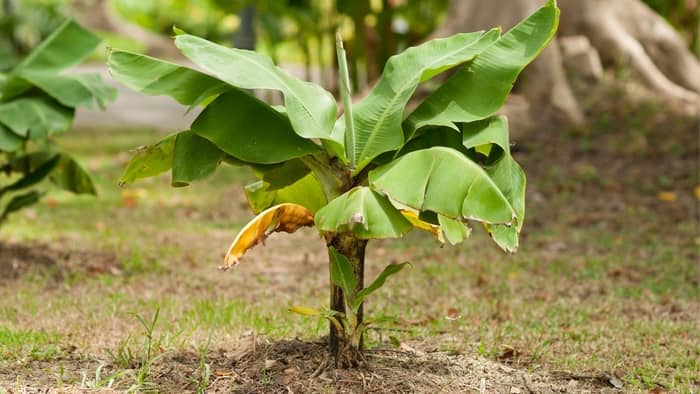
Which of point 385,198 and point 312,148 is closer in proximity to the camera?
point 385,198

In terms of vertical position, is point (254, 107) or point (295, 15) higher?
point (295, 15)

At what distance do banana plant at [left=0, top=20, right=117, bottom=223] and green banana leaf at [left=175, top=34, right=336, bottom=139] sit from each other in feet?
8.36

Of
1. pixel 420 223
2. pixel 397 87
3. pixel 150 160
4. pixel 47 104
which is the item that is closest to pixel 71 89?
pixel 47 104

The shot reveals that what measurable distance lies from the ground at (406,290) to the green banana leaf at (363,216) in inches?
23.2

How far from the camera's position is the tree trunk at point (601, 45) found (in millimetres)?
11734

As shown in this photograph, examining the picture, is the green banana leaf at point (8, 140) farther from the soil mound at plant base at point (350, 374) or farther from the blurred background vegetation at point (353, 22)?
the blurred background vegetation at point (353, 22)

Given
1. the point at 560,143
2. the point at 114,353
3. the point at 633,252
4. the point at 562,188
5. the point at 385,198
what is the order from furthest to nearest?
the point at 560,143 → the point at 562,188 → the point at 633,252 → the point at 114,353 → the point at 385,198

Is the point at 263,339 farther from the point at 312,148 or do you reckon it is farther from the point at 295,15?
the point at 295,15

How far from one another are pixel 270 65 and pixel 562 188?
6264 millimetres

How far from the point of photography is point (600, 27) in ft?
40.2

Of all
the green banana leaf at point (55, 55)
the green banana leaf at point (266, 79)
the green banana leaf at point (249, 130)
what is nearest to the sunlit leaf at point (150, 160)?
the green banana leaf at point (249, 130)

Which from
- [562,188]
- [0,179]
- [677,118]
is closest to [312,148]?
[562,188]

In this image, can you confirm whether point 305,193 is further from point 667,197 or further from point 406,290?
point 667,197

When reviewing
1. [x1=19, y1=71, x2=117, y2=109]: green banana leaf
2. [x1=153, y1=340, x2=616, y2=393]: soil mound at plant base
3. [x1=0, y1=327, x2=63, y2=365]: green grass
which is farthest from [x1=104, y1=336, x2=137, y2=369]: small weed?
[x1=19, y1=71, x2=117, y2=109]: green banana leaf
